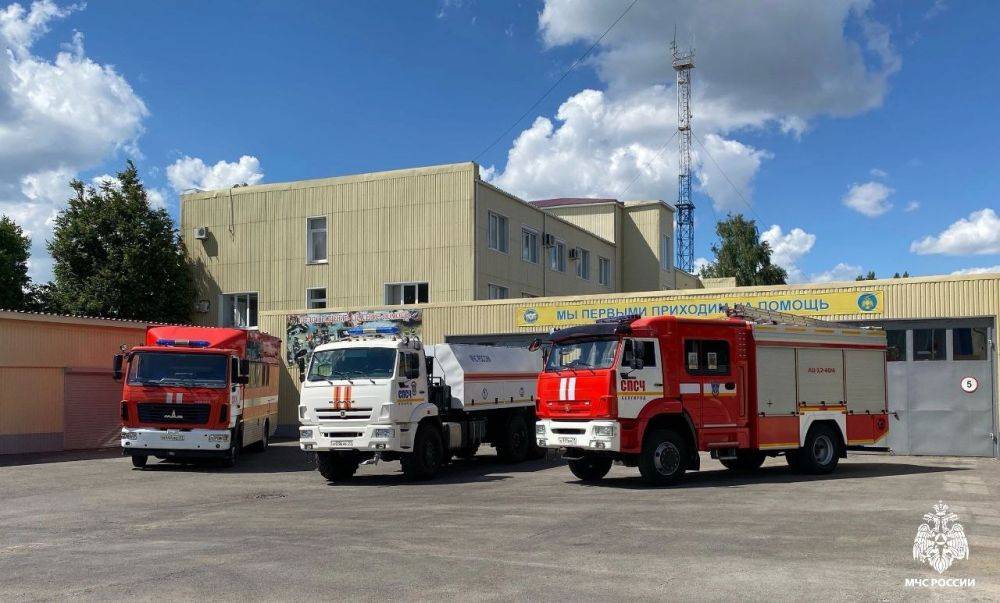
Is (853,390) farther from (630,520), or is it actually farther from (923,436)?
(630,520)

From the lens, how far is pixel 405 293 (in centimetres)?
3434

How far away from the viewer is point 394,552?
975cm

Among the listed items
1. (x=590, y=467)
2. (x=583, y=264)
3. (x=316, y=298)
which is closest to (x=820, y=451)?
(x=590, y=467)

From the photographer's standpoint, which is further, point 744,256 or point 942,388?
point 744,256

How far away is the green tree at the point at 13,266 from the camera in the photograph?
51.4 m

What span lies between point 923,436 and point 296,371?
784 inches

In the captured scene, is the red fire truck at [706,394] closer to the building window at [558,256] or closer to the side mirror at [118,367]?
the side mirror at [118,367]

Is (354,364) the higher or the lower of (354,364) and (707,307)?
the lower

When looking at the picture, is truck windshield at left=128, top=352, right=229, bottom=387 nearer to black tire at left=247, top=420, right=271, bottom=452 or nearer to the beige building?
black tire at left=247, top=420, right=271, bottom=452

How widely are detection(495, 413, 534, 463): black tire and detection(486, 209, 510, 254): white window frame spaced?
520 inches

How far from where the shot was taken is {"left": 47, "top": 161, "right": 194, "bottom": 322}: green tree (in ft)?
124

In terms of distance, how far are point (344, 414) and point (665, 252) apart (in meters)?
33.8

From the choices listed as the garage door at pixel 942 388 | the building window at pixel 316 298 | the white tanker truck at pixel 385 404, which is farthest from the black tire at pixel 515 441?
the building window at pixel 316 298

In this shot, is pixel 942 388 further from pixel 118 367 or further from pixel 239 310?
pixel 239 310
